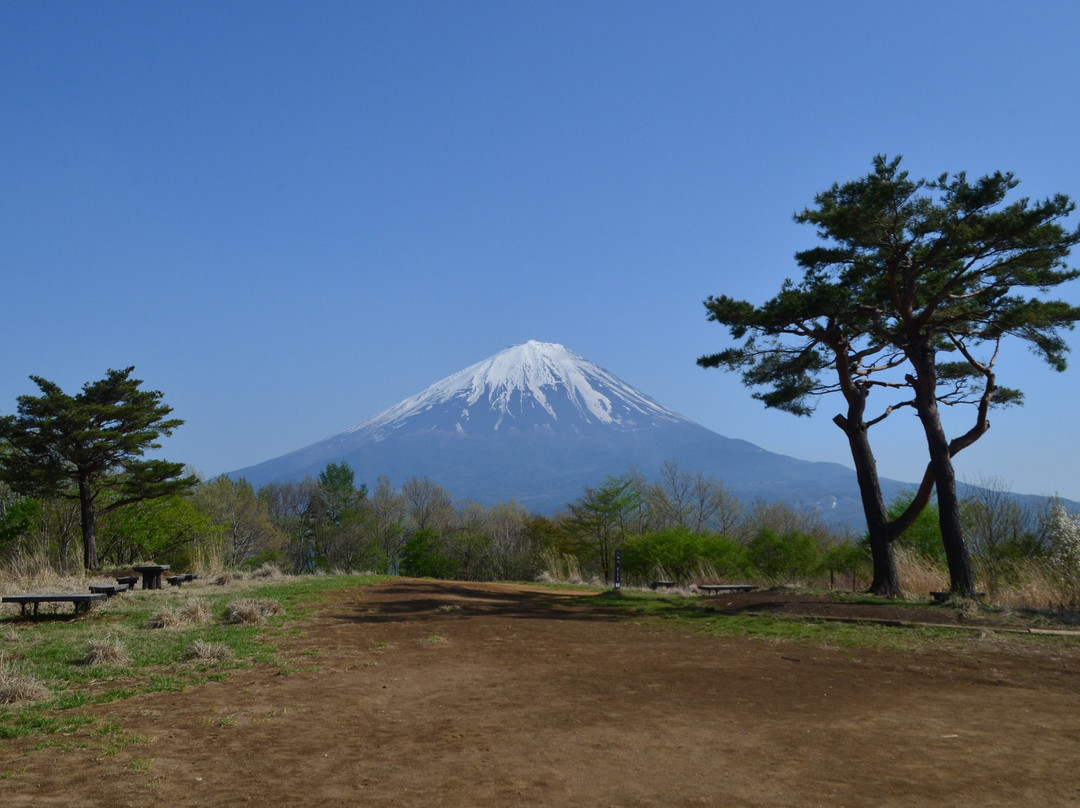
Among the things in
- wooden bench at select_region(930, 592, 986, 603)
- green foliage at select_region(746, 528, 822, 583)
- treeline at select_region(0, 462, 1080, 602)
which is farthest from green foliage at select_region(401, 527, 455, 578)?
wooden bench at select_region(930, 592, 986, 603)

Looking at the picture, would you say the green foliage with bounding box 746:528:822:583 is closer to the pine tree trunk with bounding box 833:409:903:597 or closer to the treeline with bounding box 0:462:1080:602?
the treeline with bounding box 0:462:1080:602

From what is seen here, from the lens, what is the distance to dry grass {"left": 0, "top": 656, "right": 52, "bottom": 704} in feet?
18.1

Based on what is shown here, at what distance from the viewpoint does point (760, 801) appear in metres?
3.70

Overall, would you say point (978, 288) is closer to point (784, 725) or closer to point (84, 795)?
point (784, 725)

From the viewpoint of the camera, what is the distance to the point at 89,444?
24391mm

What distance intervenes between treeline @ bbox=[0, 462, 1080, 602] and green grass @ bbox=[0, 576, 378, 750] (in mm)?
9060

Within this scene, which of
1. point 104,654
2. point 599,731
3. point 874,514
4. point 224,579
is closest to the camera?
point 599,731

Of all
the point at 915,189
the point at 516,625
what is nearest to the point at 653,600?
the point at 516,625

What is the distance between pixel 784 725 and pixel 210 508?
46993mm

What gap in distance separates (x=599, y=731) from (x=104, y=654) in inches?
Result: 195

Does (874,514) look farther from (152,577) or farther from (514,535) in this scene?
(514,535)

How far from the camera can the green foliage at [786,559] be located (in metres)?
22.4

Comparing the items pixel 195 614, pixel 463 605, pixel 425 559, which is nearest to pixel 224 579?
pixel 463 605

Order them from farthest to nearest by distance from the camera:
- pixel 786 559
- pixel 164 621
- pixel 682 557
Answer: pixel 682 557, pixel 786 559, pixel 164 621
